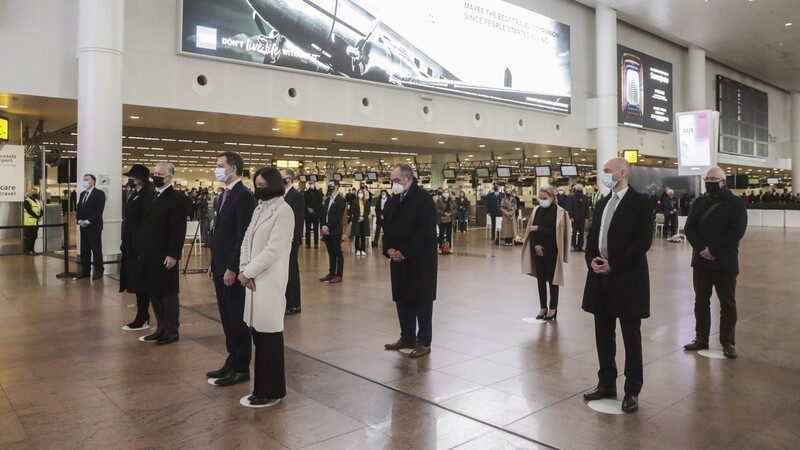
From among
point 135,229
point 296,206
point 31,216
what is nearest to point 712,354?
point 296,206

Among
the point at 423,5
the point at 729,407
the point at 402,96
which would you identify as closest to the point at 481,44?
the point at 423,5

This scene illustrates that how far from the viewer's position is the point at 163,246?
18.0 ft

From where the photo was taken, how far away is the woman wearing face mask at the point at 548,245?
21.6ft

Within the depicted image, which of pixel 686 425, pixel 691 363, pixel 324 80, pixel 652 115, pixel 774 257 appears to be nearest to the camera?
pixel 686 425

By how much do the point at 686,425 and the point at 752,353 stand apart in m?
2.23

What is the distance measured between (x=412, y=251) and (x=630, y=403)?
2.21 m

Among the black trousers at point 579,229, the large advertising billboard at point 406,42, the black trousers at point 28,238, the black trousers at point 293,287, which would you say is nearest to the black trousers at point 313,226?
the large advertising billboard at point 406,42

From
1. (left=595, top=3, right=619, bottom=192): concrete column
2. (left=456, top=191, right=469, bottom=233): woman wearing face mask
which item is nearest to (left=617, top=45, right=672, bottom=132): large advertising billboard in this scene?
(left=595, top=3, right=619, bottom=192): concrete column

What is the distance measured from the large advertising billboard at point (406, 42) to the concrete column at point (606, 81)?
1.44 meters

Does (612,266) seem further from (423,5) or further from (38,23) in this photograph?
(423,5)

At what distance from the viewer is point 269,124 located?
53.2 feet

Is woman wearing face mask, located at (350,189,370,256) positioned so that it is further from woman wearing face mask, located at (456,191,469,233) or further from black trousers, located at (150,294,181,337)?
black trousers, located at (150,294,181,337)

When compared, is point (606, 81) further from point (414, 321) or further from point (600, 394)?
point (600, 394)

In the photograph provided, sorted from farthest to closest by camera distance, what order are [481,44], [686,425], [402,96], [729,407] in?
[481,44] → [402,96] → [729,407] → [686,425]
